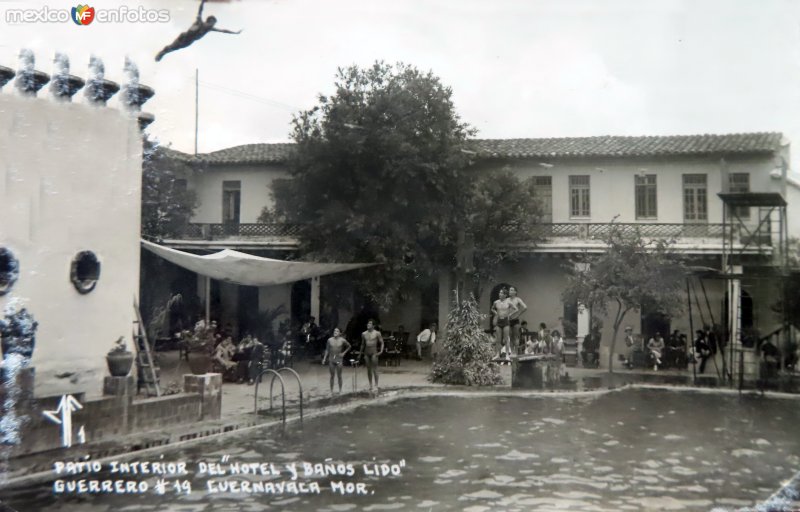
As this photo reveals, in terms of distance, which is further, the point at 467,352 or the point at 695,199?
the point at 467,352

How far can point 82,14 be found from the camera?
277 inches

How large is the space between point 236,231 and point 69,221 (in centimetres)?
328

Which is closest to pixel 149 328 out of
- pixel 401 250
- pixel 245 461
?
pixel 245 461

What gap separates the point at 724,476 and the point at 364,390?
7.04 metres

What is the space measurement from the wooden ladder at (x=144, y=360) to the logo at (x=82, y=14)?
11.3ft

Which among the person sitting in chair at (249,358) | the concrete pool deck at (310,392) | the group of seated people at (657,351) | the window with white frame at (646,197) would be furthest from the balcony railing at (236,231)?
the group of seated people at (657,351)

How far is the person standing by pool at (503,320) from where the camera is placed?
12625 millimetres

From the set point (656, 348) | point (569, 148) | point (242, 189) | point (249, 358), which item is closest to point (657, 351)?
point (656, 348)

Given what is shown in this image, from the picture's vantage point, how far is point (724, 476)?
275 inches

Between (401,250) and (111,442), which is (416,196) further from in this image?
(111,442)

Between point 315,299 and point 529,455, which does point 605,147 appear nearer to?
point 529,455

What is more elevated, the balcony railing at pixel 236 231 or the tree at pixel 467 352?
the balcony railing at pixel 236 231

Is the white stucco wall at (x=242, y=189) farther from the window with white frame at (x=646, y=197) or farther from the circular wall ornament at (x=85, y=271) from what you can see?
the window with white frame at (x=646, y=197)

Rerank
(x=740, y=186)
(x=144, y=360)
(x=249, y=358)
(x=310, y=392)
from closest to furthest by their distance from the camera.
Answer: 1. (x=740, y=186)
2. (x=144, y=360)
3. (x=310, y=392)
4. (x=249, y=358)
